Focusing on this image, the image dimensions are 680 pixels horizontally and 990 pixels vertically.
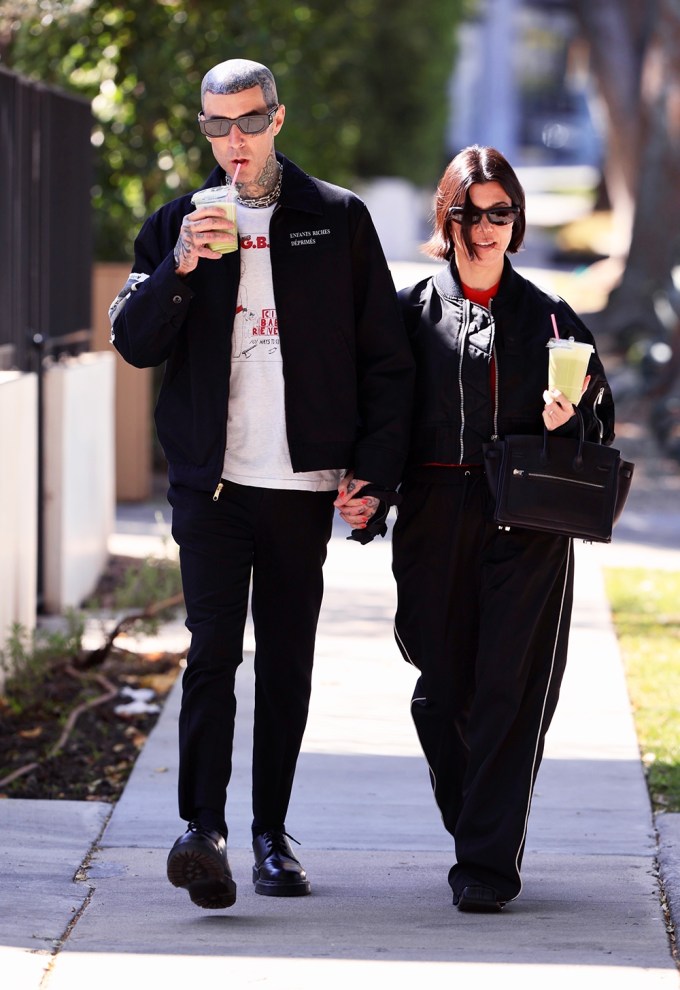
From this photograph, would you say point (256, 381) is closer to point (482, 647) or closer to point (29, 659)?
point (482, 647)

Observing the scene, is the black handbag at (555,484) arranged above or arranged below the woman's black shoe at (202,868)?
above

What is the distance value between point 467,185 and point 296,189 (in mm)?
410

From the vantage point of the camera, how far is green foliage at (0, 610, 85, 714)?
20.6 feet

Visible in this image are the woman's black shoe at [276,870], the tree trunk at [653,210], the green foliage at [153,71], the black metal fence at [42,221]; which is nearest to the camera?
the woman's black shoe at [276,870]

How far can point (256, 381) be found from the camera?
13.3 feet

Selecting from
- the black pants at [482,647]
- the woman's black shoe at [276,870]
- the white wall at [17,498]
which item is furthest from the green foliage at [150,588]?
the black pants at [482,647]

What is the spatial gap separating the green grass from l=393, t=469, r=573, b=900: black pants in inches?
48.6

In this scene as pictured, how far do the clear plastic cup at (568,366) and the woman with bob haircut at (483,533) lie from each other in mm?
56

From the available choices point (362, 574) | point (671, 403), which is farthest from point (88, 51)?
point (671, 403)

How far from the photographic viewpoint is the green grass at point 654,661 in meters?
5.60

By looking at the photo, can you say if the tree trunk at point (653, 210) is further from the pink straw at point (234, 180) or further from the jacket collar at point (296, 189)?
the pink straw at point (234, 180)

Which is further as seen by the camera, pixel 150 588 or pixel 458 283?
pixel 150 588

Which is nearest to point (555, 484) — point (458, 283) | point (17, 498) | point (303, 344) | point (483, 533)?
point (483, 533)

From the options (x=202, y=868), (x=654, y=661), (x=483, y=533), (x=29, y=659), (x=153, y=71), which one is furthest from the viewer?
(x=153, y=71)
